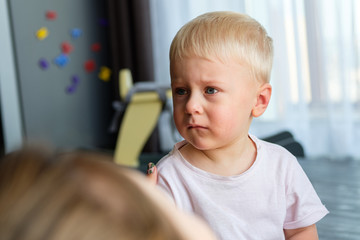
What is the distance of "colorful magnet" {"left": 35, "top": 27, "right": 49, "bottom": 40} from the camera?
433 cm

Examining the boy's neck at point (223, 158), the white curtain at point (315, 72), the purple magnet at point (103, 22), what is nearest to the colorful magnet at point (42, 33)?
the purple magnet at point (103, 22)

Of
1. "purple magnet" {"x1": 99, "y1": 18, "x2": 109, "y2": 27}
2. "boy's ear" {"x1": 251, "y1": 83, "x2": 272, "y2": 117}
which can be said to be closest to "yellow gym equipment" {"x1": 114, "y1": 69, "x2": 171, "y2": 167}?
"purple magnet" {"x1": 99, "y1": 18, "x2": 109, "y2": 27}

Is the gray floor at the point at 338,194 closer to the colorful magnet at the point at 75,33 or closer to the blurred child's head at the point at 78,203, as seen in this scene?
the blurred child's head at the point at 78,203

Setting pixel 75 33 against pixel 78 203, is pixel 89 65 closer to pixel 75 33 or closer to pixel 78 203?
pixel 75 33

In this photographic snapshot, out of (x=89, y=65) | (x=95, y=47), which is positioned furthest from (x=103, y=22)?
(x=89, y=65)

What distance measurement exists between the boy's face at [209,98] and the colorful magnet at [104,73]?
12.9 ft

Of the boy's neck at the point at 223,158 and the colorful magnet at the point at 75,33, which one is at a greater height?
the colorful magnet at the point at 75,33

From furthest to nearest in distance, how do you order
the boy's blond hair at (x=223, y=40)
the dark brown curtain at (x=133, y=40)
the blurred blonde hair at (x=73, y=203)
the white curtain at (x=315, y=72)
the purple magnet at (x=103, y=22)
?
1. the purple magnet at (x=103, y=22)
2. the dark brown curtain at (x=133, y=40)
3. the white curtain at (x=315, y=72)
4. the boy's blond hair at (x=223, y=40)
5. the blurred blonde hair at (x=73, y=203)

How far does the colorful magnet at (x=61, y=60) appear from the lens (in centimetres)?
446

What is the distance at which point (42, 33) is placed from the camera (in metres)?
4.35

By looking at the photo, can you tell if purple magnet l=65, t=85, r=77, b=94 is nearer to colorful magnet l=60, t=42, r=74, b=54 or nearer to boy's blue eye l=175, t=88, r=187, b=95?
colorful magnet l=60, t=42, r=74, b=54

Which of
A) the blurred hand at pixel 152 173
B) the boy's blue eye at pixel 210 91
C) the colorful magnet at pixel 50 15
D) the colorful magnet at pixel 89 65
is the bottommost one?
the colorful magnet at pixel 89 65

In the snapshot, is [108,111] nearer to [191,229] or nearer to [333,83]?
[333,83]

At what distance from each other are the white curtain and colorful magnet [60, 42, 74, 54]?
1.42m
